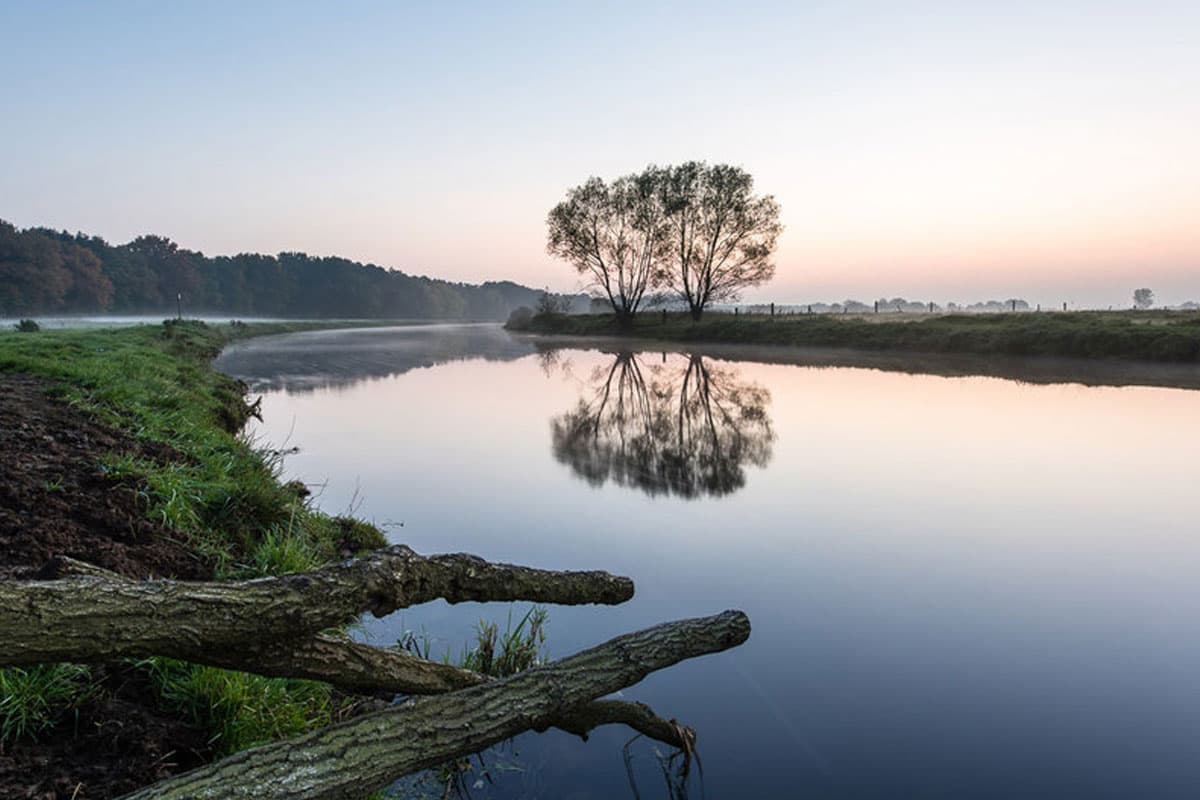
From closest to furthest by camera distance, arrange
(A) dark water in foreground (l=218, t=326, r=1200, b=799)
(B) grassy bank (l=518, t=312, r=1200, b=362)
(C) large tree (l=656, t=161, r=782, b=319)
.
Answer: (A) dark water in foreground (l=218, t=326, r=1200, b=799) < (B) grassy bank (l=518, t=312, r=1200, b=362) < (C) large tree (l=656, t=161, r=782, b=319)

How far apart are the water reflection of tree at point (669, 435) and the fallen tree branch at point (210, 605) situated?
5824 mm

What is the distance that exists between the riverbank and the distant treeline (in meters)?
64.0

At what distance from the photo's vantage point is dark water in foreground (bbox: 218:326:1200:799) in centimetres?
328

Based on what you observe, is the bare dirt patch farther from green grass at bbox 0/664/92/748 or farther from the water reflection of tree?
the water reflection of tree

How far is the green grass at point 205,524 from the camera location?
2697mm

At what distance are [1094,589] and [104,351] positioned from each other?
58.6 ft

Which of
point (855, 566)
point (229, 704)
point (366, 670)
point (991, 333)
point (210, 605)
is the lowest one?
point (855, 566)

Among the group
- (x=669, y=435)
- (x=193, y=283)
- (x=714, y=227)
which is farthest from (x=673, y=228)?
(x=193, y=283)

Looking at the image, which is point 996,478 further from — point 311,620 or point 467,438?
point 311,620

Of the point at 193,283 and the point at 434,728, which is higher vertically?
the point at 193,283

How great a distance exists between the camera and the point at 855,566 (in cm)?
580

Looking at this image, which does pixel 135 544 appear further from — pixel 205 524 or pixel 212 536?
pixel 205 524

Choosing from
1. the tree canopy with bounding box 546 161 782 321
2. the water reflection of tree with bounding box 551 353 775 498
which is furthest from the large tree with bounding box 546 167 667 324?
the water reflection of tree with bounding box 551 353 775 498

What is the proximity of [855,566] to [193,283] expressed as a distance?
133 meters
